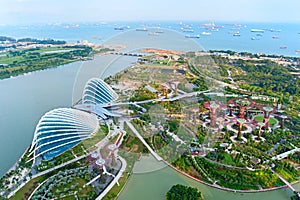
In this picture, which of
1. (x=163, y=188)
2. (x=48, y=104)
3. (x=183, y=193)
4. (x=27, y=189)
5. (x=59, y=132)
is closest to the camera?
(x=183, y=193)

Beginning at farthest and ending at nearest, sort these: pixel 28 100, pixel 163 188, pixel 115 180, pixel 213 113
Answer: pixel 28 100, pixel 213 113, pixel 115 180, pixel 163 188

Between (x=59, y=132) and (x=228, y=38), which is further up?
(x=228, y=38)

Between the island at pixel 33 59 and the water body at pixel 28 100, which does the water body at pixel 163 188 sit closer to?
the water body at pixel 28 100

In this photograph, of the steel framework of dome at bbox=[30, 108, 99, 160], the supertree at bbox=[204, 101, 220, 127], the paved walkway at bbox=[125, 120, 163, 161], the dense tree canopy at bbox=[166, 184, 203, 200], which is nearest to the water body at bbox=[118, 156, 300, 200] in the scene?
the dense tree canopy at bbox=[166, 184, 203, 200]

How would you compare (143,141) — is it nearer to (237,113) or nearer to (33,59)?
(237,113)

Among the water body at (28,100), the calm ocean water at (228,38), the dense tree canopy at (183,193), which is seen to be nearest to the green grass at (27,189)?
the water body at (28,100)

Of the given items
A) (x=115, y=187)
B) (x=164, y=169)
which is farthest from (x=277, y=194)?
(x=115, y=187)

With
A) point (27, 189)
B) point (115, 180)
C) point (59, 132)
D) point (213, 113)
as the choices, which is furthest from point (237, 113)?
point (27, 189)

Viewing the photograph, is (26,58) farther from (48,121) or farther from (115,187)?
(115,187)

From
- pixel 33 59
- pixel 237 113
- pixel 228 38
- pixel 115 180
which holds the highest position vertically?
pixel 228 38
